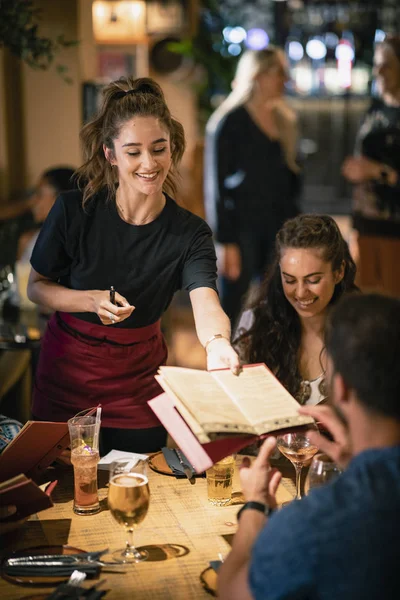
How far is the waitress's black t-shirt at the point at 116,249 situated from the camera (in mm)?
2381

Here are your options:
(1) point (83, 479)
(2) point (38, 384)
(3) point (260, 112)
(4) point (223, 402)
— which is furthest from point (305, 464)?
(3) point (260, 112)

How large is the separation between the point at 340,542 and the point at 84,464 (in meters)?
0.77

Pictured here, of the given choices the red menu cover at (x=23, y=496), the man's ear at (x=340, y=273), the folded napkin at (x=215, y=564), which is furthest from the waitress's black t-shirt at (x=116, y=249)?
the folded napkin at (x=215, y=564)

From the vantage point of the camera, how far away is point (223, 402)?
1718 mm

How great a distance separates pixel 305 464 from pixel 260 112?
10.7ft

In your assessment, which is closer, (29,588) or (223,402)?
(29,588)

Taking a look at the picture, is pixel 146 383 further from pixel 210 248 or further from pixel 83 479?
pixel 83 479

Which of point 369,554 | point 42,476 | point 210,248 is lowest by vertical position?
point 42,476

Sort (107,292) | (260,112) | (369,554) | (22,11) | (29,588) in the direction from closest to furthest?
(369,554)
(29,588)
(107,292)
(22,11)
(260,112)

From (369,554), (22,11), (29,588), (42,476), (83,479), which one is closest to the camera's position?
(369,554)

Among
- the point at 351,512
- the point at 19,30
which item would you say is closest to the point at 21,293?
the point at 19,30

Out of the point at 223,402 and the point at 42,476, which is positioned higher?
the point at 223,402

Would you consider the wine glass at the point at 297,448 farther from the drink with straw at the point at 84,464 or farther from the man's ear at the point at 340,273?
the man's ear at the point at 340,273

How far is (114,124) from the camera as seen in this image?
7.57ft
